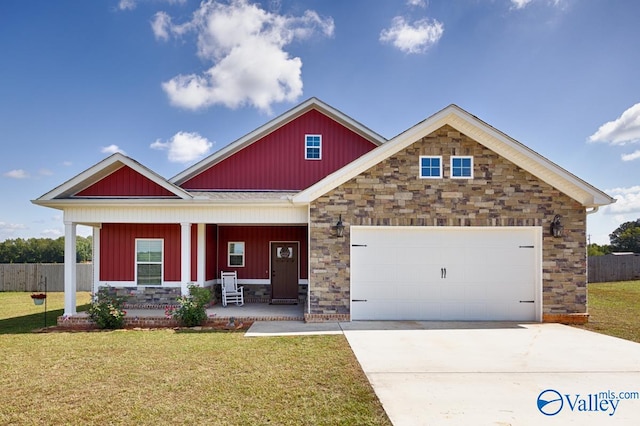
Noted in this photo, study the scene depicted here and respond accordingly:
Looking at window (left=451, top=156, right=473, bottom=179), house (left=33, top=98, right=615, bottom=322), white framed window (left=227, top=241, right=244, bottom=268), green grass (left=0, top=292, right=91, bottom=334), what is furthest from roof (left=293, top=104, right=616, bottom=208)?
green grass (left=0, top=292, right=91, bottom=334)

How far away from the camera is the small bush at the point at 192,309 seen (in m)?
9.43

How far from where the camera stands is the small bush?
943 centimetres

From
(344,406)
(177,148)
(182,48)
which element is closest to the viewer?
(344,406)

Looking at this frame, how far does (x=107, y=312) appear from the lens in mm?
9367

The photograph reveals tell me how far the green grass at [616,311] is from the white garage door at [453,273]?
170 cm

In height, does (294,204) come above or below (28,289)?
above

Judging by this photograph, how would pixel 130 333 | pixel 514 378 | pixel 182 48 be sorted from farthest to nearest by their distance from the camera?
pixel 182 48, pixel 130 333, pixel 514 378

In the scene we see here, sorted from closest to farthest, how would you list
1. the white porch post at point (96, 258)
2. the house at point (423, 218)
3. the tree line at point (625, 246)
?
the house at point (423, 218), the white porch post at point (96, 258), the tree line at point (625, 246)

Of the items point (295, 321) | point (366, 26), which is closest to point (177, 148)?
point (366, 26)

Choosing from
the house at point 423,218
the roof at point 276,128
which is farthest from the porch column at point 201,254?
the roof at point 276,128

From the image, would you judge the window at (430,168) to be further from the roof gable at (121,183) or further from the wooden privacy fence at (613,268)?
the wooden privacy fence at (613,268)

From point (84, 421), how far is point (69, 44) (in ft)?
40.6

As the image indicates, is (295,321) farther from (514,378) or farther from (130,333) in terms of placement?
(514,378)

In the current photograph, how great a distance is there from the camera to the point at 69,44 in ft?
40.3
